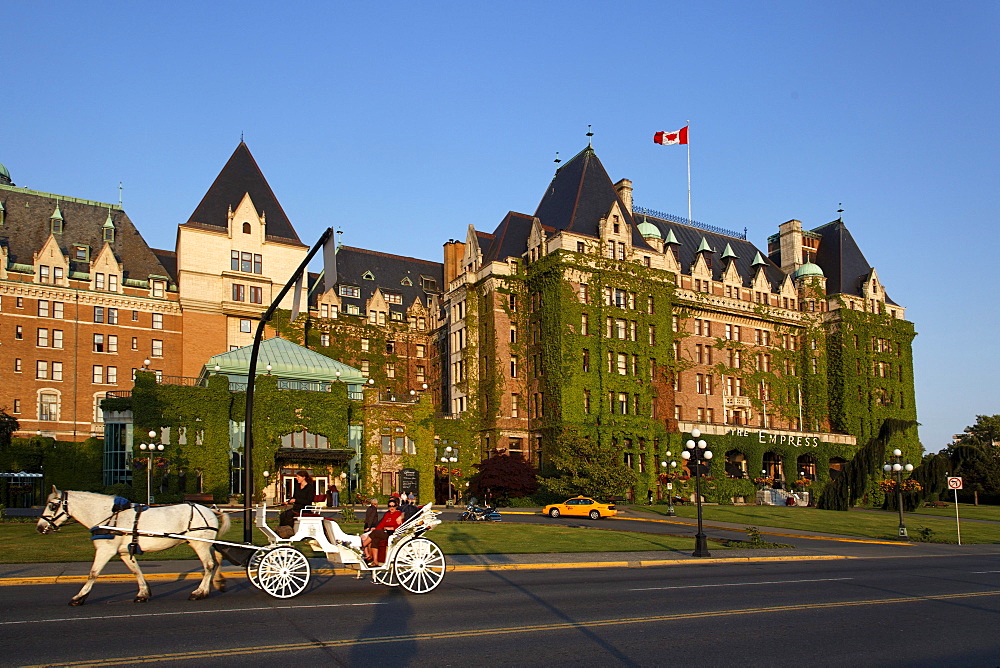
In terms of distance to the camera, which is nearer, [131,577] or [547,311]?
[131,577]

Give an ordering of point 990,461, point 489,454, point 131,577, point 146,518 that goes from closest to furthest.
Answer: point 146,518 → point 131,577 → point 489,454 → point 990,461

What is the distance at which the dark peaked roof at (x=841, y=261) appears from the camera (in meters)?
87.1

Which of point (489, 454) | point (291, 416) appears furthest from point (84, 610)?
point (489, 454)

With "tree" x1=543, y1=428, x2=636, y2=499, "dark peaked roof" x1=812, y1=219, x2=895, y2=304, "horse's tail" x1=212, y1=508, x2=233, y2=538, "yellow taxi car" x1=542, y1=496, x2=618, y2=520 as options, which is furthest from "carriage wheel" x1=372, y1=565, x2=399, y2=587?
"dark peaked roof" x1=812, y1=219, x2=895, y2=304

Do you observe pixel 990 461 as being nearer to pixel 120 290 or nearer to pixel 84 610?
pixel 120 290

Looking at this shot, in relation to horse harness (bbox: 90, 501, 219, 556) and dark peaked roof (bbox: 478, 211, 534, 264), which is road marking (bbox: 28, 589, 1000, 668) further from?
dark peaked roof (bbox: 478, 211, 534, 264)

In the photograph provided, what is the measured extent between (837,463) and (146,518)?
2989 inches

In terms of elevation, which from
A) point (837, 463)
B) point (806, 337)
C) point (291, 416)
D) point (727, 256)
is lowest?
point (837, 463)

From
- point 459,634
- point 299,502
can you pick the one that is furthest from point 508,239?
point 459,634

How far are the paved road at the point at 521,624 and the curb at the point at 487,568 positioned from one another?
2.40 feet

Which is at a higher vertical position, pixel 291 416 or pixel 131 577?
pixel 291 416

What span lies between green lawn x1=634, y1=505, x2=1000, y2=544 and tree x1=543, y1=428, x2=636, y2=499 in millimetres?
5795

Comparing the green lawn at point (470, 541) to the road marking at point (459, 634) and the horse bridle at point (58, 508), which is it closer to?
the horse bridle at point (58, 508)

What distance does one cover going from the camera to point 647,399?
69.1m
